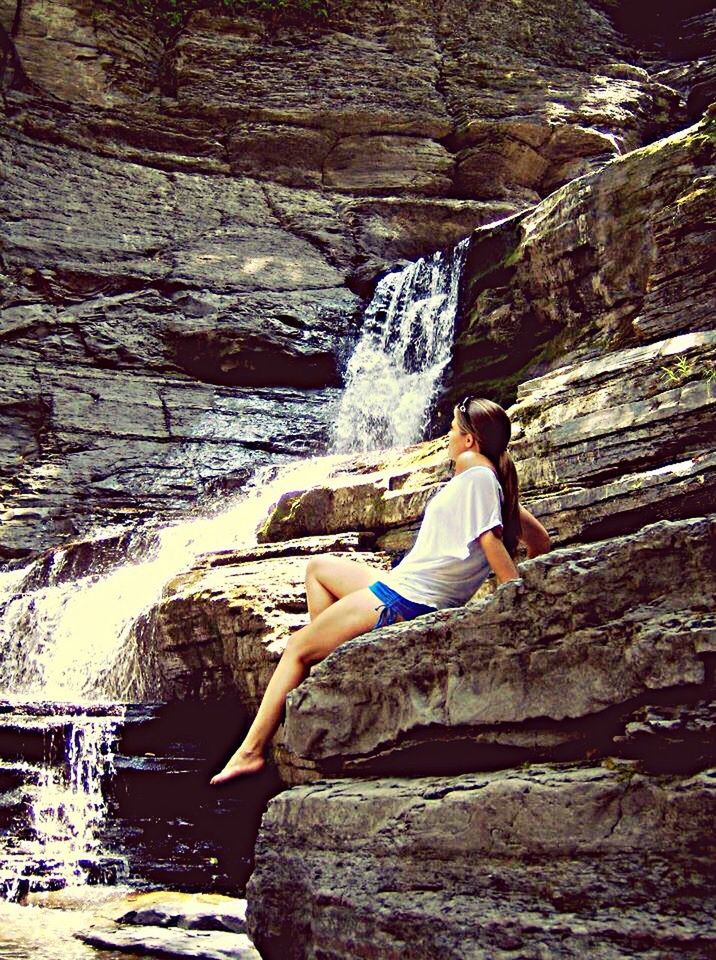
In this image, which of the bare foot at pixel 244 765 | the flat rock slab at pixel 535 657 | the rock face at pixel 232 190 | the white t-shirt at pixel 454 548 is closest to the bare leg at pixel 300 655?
the bare foot at pixel 244 765

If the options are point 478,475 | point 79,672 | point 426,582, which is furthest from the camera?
point 79,672

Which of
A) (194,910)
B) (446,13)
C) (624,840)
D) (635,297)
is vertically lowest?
(194,910)

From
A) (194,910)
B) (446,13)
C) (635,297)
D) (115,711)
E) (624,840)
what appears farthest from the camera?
(446,13)

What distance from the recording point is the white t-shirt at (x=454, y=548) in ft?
12.6

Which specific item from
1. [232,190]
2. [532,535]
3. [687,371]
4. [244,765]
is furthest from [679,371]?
[232,190]

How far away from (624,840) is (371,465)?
6.66 m

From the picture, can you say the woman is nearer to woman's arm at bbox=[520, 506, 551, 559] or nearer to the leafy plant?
woman's arm at bbox=[520, 506, 551, 559]

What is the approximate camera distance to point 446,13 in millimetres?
19766

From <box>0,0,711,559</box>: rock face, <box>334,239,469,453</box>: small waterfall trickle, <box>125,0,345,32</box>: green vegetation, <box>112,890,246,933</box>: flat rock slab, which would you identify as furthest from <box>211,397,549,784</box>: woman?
<box>125,0,345,32</box>: green vegetation

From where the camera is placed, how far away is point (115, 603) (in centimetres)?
880

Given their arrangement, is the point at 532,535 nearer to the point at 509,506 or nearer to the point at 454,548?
the point at 509,506

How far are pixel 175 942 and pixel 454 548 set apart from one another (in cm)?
191

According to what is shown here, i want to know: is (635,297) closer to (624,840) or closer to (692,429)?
(692,429)

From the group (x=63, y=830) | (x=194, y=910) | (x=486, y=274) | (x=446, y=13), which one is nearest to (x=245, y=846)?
(x=63, y=830)
